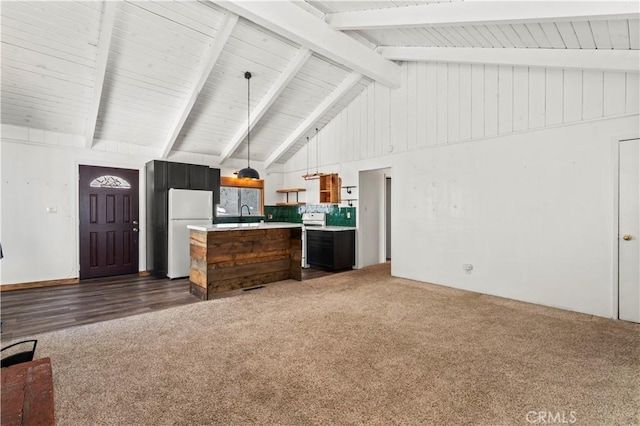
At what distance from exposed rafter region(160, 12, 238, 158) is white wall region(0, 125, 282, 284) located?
4.81 feet

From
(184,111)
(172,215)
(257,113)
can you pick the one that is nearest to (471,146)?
(257,113)

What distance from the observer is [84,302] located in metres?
4.18

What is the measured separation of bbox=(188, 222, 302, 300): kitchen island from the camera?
14.2 feet

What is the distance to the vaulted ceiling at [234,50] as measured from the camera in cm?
324

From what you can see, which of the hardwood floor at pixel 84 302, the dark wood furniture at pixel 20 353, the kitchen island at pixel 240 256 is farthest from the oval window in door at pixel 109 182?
the dark wood furniture at pixel 20 353

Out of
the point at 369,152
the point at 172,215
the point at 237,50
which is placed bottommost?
the point at 172,215

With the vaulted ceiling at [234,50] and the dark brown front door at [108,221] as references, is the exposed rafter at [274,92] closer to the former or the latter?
the vaulted ceiling at [234,50]

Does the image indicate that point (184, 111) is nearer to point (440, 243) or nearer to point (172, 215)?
point (172, 215)

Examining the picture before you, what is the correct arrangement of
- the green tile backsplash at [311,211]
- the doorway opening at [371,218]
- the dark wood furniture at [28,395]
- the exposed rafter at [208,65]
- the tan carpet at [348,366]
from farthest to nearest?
the green tile backsplash at [311,211], the doorway opening at [371,218], the exposed rafter at [208,65], the tan carpet at [348,366], the dark wood furniture at [28,395]

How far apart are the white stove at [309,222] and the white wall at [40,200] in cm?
408

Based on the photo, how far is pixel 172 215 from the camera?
18.4ft

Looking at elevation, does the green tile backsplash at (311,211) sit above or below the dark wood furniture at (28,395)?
above

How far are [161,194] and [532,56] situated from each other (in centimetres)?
613

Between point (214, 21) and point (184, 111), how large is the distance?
67.4 inches
